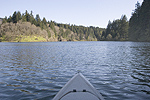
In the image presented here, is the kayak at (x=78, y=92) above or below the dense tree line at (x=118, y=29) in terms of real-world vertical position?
below

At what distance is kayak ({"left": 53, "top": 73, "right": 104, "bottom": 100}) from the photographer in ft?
14.3

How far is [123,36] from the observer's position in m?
129

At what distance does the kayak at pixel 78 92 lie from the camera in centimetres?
435

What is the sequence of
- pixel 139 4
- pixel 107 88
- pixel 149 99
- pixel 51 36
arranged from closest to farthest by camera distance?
pixel 149 99
pixel 107 88
pixel 139 4
pixel 51 36

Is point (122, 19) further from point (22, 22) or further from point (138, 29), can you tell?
point (22, 22)

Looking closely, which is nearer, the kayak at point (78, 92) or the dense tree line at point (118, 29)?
the kayak at point (78, 92)

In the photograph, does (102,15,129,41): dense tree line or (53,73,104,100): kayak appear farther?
(102,15,129,41): dense tree line

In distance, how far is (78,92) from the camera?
4598 millimetres

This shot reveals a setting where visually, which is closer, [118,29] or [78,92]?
[78,92]

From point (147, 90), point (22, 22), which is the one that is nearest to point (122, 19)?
point (22, 22)

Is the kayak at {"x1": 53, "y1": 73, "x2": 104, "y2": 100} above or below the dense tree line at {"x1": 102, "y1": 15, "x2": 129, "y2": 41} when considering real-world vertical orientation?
below

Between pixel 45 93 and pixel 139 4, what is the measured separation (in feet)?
351

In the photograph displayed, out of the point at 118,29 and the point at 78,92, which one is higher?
the point at 118,29

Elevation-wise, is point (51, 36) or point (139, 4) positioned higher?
point (139, 4)
